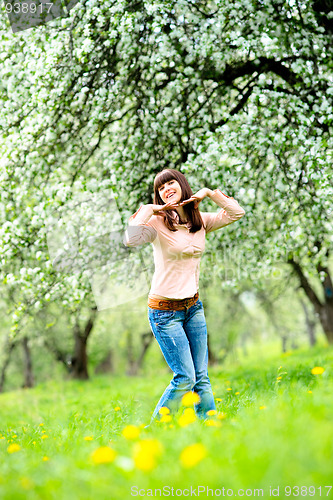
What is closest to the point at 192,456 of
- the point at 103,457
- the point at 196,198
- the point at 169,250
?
the point at 103,457

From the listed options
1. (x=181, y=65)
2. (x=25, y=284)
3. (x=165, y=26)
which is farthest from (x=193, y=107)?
(x=25, y=284)

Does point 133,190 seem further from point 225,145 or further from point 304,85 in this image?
point 304,85

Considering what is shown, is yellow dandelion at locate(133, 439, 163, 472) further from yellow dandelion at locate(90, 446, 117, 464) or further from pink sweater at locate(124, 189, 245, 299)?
pink sweater at locate(124, 189, 245, 299)

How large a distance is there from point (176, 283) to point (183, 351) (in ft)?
1.77

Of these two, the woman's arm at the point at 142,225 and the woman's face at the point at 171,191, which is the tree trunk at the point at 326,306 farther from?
the woman's arm at the point at 142,225

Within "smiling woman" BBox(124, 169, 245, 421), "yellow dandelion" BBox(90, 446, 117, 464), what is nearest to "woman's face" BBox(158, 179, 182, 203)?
"smiling woman" BBox(124, 169, 245, 421)

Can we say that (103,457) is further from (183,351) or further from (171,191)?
(171,191)

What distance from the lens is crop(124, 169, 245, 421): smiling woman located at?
387 cm

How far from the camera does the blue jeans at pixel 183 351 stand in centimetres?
385

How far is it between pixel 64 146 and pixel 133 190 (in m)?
1.21

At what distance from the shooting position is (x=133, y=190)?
7160 millimetres

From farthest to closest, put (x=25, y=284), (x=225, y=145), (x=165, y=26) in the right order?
(x=25, y=284) < (x=165, y=26) < (x=225, y=145)

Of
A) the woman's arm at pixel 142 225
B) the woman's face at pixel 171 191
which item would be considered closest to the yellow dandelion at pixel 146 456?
the woman's arm at pixel 142 225

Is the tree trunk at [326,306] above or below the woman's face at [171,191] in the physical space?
below
